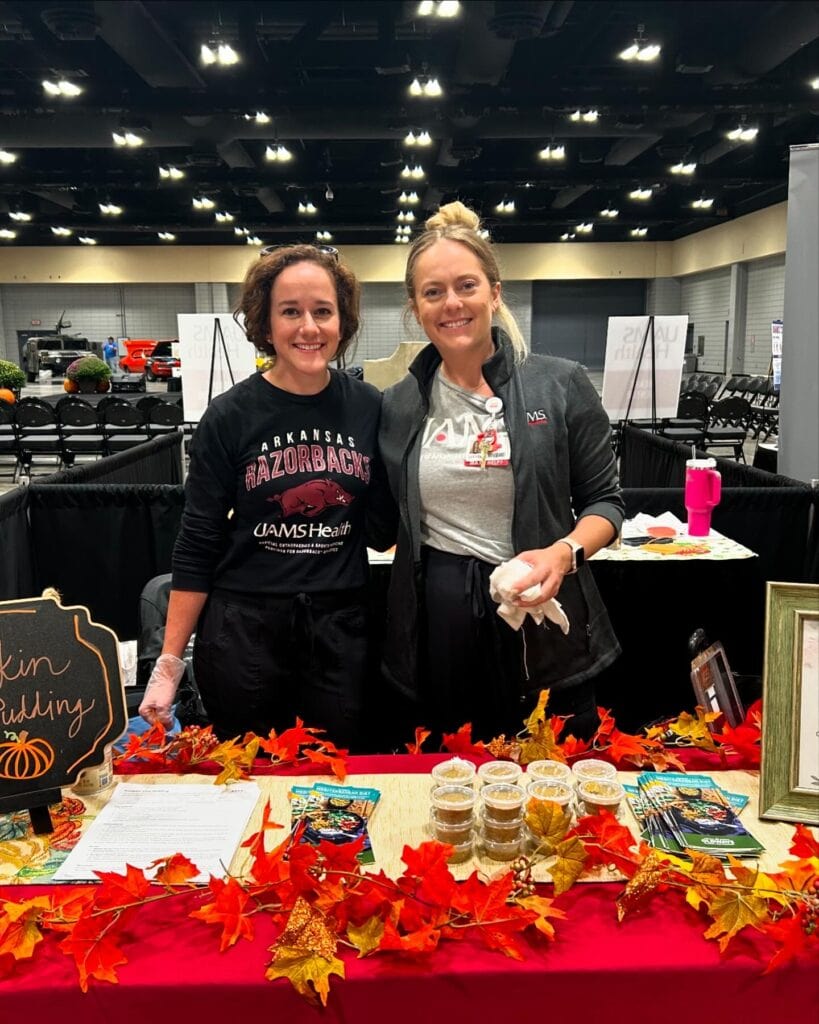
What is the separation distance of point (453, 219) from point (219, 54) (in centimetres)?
702

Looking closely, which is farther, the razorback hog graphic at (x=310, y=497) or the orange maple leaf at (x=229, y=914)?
the razorback hog graphic at (x=310, y=497)

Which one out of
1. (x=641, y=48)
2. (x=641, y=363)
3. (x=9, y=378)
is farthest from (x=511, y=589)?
(x=9, y=378)

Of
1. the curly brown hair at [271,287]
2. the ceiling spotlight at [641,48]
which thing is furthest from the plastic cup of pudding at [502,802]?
the ceiling spotlight at [641,48]

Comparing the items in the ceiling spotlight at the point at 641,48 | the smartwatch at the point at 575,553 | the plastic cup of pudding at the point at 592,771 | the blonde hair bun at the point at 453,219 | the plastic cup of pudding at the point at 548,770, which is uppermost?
the ceiling spotlight at the point at 641,48

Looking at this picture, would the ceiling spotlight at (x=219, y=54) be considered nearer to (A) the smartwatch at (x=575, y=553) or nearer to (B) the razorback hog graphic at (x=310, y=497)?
(B) the razorback hog graphic at (x=310, y=497)

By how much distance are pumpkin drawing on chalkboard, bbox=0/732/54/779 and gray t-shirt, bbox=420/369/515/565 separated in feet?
2.48

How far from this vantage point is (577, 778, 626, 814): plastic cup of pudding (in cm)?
116

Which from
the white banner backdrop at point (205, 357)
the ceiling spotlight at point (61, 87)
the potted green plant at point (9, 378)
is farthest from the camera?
the potted green plant at point (9, 378)

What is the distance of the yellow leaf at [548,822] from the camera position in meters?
1.07

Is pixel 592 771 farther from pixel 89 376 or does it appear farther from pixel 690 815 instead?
pixel 89 376

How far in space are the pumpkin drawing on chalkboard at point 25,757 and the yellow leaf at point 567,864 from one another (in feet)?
2.18

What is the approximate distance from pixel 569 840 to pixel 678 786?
319 millimetres

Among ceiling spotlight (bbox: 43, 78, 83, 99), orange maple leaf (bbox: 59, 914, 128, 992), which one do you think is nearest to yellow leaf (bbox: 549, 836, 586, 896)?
orange maple leaf (bbox: 59, 914, 128, 992)

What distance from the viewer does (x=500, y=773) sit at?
1.17 metres
